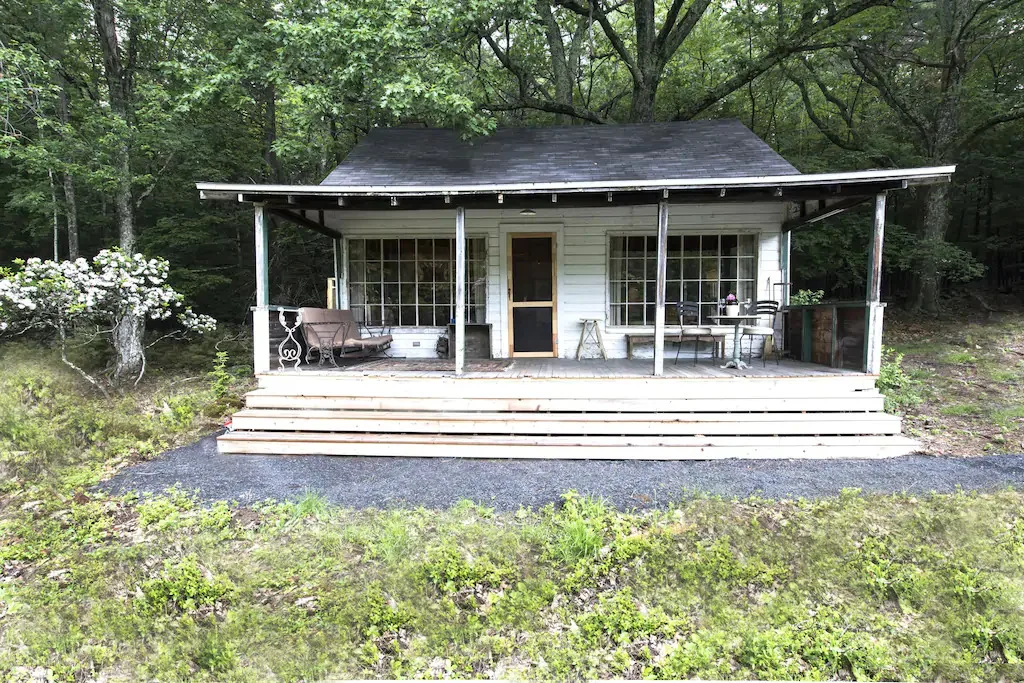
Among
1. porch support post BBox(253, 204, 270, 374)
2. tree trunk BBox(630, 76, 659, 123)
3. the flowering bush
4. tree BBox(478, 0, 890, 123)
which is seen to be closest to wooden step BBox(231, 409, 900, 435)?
porch support post BBox(253, 204, 270, 374)

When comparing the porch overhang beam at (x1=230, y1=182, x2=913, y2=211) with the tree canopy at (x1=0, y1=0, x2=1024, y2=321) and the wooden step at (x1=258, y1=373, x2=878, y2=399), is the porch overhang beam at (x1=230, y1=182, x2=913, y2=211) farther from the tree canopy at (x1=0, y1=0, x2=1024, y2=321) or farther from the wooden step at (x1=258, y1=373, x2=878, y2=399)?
the wooden step at (x1=258, y1=373, x2=878, y2=399)

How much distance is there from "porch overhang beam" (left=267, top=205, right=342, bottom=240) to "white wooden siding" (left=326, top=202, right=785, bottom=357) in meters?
0.18

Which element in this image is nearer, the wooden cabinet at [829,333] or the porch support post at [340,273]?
the wooden cabinet at [829,333]

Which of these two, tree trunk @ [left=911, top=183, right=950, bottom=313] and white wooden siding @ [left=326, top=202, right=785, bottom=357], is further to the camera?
tree trunk @ [left=911, top=183, right=950, bottom=313]

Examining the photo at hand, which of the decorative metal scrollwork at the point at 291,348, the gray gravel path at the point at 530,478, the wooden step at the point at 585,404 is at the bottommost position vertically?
the gray gravel path at the point at 530,478

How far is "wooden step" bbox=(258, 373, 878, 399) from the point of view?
4613 millimetres

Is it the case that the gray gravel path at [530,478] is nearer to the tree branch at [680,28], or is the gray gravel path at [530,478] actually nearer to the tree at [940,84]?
the tree at [940,84]

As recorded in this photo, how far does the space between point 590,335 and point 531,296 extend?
105cm

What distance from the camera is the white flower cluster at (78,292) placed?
18.2ft

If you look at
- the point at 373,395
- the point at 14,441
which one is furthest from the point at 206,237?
the point at 373,395

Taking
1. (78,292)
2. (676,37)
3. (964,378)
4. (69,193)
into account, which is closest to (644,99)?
(676,37)

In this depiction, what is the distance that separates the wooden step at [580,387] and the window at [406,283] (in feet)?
8.18

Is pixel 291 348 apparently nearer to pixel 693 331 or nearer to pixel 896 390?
pixel 693 331

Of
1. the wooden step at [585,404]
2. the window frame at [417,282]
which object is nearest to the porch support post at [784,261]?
the wooden step at [585,404]
